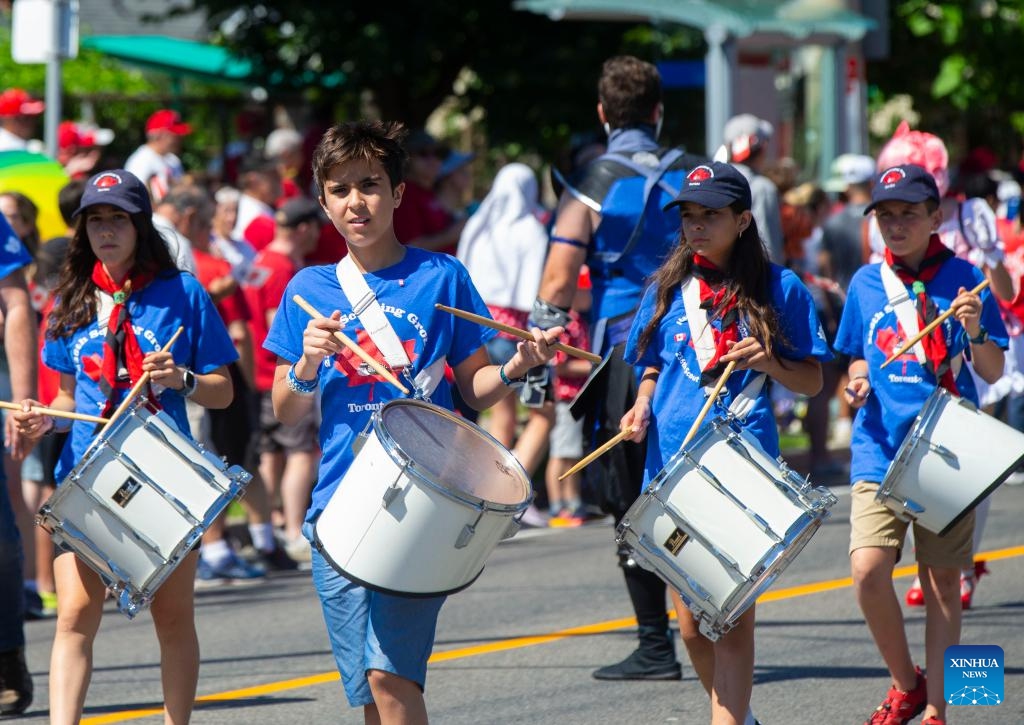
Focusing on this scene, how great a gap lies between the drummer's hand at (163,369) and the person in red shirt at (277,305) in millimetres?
4553

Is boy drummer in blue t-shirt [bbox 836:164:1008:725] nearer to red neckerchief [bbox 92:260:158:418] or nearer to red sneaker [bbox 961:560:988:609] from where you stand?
red sneaker [bbox 961:560:988:609]

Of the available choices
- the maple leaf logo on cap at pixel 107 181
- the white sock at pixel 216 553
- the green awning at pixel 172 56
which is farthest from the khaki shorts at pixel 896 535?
the green awning at pixel 172 56

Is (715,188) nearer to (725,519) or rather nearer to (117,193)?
(725,519)

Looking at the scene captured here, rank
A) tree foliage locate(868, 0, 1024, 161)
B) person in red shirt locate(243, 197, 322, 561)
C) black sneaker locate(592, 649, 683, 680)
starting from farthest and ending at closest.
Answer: tree foliage locate(868, 0, 1024, 161) → person in red shirt locate(243, 197, 322, 561) → black sneaker locate(592, 649, 683, 680)

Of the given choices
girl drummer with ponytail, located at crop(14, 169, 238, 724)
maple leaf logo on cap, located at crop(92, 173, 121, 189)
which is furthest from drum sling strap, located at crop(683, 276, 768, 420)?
maple leaf logo on cap, located at crop(92, 173, 121, 189)

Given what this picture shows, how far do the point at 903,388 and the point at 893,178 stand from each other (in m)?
0.67

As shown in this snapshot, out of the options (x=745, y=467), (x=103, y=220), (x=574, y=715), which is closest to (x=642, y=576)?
(x=574, y=715)

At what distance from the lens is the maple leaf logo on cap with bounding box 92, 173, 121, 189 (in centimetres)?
521

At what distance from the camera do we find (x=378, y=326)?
4469 mm

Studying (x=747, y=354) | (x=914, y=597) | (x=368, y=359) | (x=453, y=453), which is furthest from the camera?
(x=914, y=597)

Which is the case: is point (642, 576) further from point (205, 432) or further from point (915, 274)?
point (205, 432)

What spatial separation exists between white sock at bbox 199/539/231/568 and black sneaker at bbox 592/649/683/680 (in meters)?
3.13

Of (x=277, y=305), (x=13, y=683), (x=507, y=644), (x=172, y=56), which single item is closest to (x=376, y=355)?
(x=13, y=683)

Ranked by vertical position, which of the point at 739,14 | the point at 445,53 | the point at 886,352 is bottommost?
the point at 445,53
